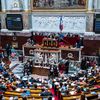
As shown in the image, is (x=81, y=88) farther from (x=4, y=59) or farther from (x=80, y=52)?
(x=4, y=59)

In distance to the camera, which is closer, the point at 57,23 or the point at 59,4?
the point at 59,4

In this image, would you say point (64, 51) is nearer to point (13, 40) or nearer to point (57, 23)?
point (57, 23)

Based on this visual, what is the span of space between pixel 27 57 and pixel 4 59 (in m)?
3.26

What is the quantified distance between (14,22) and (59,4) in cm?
734

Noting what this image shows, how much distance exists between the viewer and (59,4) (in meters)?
37.5

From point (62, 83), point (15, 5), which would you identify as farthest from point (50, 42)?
point (62, 83)

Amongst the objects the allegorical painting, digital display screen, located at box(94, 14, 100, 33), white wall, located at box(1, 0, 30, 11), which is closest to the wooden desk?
digital display screen, located at box(94, 14, 100, 33)

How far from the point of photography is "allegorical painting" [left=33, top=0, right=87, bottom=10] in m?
36.4

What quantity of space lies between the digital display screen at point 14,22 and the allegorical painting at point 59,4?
116 inches

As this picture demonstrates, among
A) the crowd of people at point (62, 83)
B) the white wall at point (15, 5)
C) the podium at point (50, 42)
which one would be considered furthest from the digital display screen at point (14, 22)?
the crowd of people at point (62, 83)

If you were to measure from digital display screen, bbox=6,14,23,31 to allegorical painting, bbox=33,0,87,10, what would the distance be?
2.93 m

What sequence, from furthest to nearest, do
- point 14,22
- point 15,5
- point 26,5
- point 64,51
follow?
point 14,22
point 15,5
point 26,5
point 64,51

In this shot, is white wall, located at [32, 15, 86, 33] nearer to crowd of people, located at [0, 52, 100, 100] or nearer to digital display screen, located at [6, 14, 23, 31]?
digital display screen, located at [6, 14, 23, 31]

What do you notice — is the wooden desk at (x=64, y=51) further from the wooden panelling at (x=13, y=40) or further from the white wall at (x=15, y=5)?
the white wall at (x=15, y=5)
